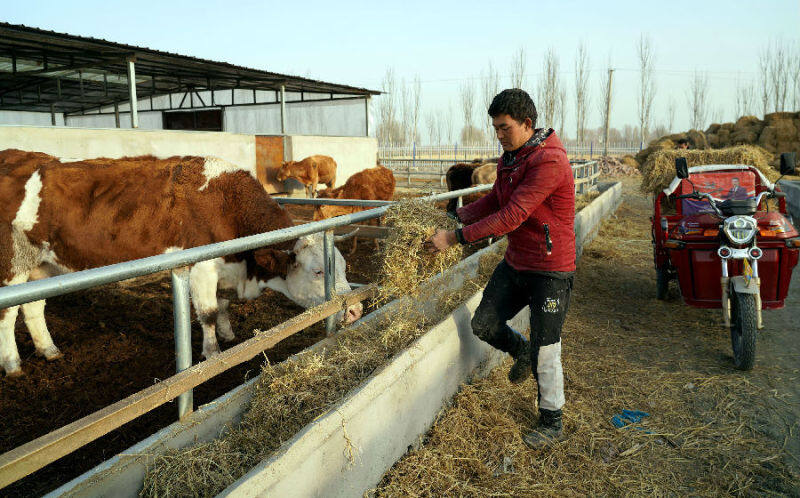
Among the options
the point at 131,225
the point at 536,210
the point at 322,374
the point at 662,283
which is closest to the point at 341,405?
the point at 322,374

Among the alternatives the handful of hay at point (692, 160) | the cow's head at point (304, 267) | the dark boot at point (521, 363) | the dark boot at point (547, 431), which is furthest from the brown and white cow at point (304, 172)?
the dark boot at point (547, 431)

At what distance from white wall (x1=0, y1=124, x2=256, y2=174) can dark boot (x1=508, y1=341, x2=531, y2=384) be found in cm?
760

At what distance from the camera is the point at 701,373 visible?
3.98m

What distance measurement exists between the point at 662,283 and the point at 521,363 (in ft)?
11.1

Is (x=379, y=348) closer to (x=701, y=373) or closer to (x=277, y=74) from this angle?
(x=701, y=373)

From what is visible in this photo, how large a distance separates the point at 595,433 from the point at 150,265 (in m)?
2.67

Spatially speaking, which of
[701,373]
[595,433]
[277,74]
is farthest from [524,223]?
[277,74]

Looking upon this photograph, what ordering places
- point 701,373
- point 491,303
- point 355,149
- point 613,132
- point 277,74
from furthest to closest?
1. point 613,132
2. point 355,149
3. point 277,74
4. point 701,373
5. point 491,303

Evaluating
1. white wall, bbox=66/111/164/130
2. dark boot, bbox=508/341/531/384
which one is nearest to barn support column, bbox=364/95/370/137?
white wall, bbox=66/111/164/130

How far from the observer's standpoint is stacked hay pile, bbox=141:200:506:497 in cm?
199

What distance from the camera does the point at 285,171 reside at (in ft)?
45.3

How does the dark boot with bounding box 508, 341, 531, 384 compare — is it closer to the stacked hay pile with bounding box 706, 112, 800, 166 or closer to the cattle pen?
the cattle pen

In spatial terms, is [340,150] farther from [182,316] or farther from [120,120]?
[182,316]

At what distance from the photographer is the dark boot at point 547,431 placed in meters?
2.95
